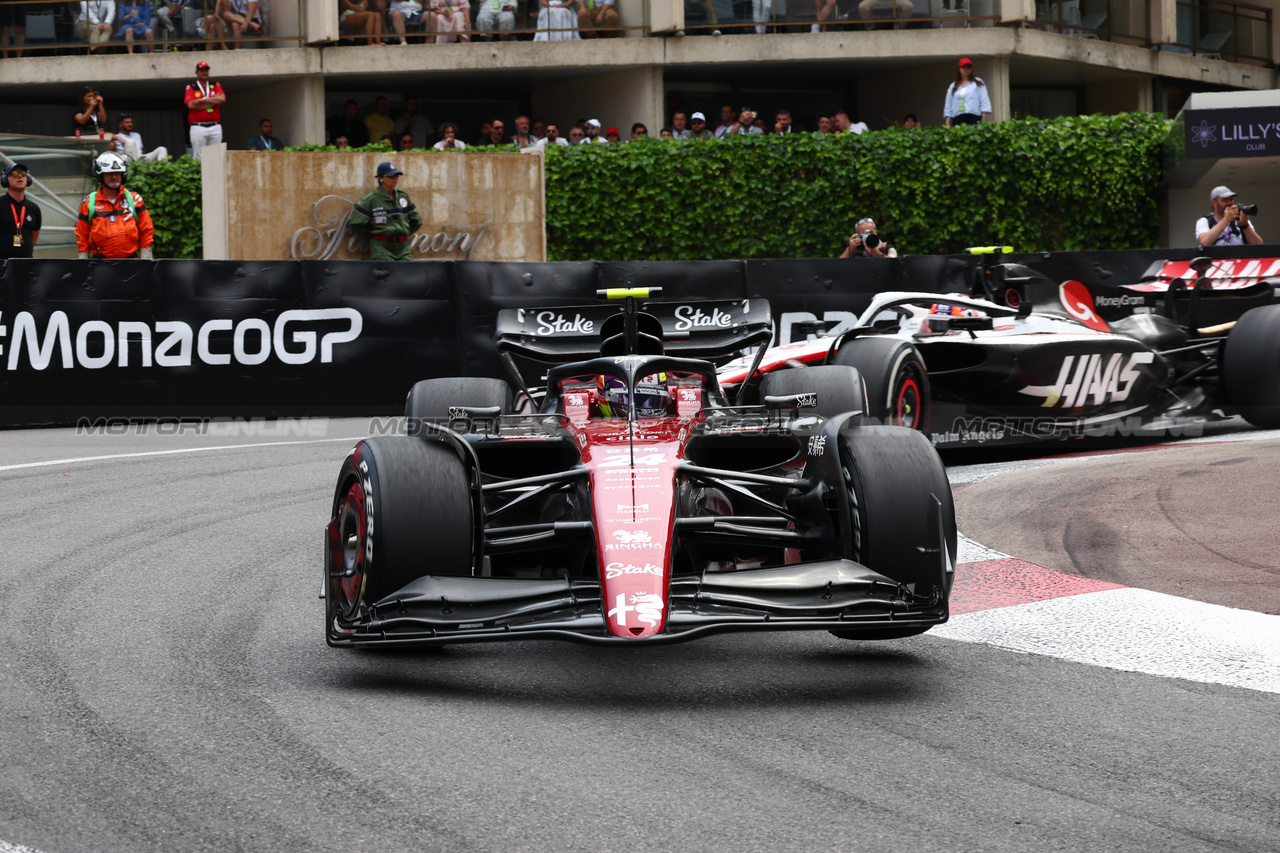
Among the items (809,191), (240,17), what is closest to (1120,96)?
(809,191)

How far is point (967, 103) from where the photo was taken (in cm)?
2181

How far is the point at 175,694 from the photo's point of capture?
15.5 ft

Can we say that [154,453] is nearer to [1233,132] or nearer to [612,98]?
[1233,132]

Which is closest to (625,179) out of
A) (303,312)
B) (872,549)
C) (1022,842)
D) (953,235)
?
(953,235)

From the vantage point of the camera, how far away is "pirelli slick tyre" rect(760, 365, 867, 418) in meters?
6.98

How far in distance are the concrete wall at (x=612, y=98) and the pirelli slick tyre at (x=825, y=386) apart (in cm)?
1949

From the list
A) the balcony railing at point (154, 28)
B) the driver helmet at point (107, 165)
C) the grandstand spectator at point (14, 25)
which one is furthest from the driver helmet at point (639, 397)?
the grandstand spectator at point (14, 25)

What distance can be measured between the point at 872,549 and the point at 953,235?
17572 millimetres

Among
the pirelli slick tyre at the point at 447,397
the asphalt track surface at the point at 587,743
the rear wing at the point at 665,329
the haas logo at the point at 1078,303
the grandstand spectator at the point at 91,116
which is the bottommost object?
the asphalt track surface at the point at 587,743

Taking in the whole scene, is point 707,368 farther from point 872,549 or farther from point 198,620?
point 198,620

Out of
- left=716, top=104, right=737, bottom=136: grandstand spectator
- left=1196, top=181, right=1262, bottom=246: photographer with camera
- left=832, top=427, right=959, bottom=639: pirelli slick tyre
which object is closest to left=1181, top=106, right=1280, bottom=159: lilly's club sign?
left=716, top=104, right=737, bottom=136: grandstand spectator

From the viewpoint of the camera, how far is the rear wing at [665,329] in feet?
23.8

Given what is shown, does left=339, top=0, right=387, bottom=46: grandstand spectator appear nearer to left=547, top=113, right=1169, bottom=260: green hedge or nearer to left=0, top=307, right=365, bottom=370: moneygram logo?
left=547, top=113, right=1169, bottom=260: green hedge

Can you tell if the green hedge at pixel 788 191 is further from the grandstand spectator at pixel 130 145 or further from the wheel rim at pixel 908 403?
the wheel rim at pixel 908 403
